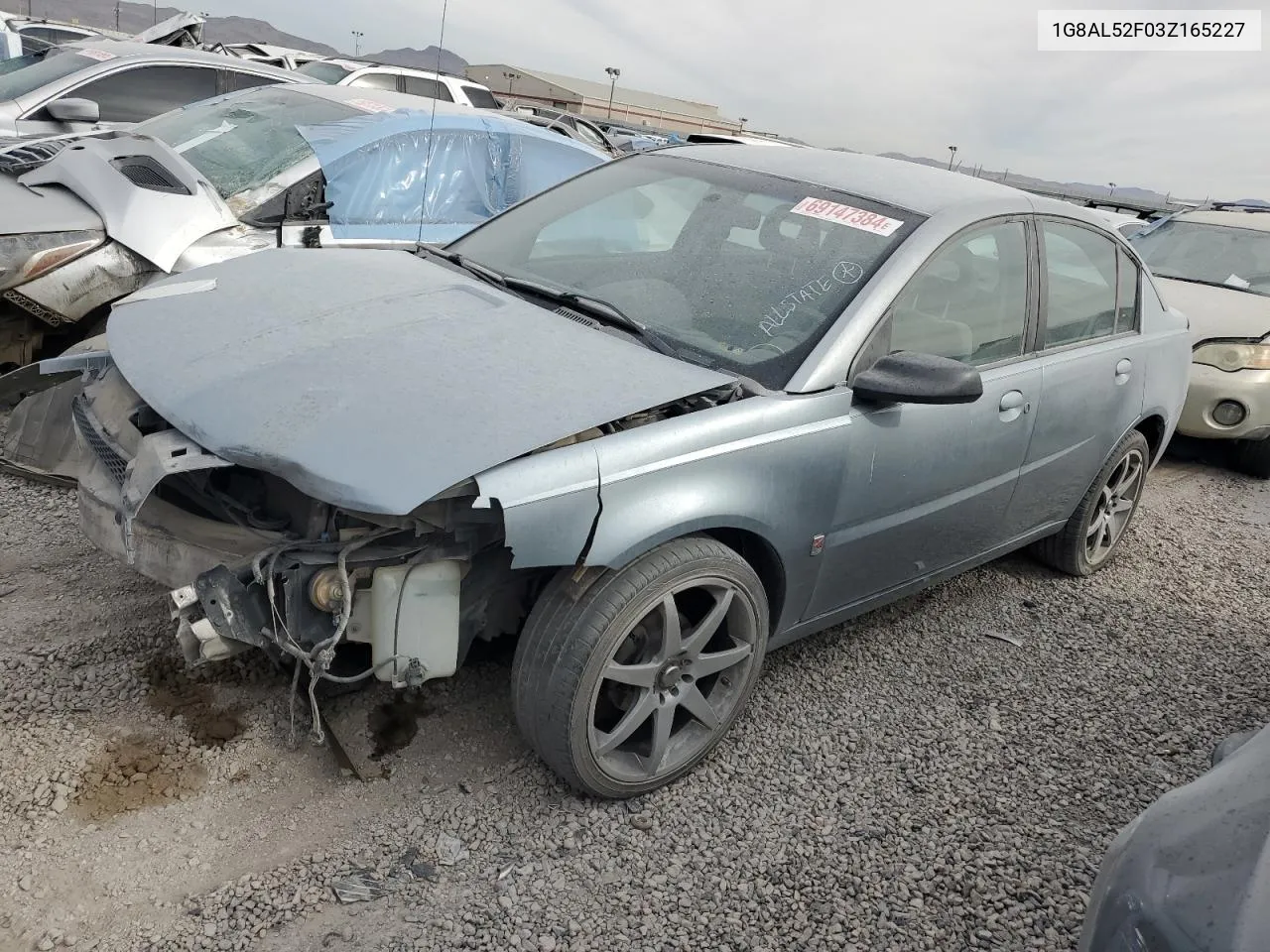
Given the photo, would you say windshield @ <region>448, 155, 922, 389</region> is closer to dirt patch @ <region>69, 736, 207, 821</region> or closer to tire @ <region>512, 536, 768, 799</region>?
tire @ <region>512, 536, 768, 799</region>

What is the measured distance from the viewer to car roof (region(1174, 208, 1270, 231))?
291 inches

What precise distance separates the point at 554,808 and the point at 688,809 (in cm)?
37

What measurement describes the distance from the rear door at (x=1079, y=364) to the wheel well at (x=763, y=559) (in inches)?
48.8

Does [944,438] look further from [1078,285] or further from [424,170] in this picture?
[424,170]

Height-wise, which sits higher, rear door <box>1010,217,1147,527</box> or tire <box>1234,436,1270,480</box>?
rear door <box>1010,217,1147,527</box>

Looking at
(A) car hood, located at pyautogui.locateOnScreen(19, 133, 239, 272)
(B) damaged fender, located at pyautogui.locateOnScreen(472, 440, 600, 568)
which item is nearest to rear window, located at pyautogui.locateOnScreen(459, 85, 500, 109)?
(A) car hood, located at pyautogui.locateOnScreen(19, 133, 239, 272)

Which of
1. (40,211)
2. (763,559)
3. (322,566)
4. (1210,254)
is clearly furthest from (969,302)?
(1210,254)

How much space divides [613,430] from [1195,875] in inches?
58.1

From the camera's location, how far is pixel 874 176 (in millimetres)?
3367

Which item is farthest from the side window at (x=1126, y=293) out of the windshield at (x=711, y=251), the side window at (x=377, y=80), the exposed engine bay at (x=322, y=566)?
the side window at (x=377, y=80)

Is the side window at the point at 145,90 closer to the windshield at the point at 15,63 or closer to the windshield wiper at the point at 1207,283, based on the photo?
the windshield at the point at 15,63

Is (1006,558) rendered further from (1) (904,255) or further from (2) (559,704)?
(2) (559,704)

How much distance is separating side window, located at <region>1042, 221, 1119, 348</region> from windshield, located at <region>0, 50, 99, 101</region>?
24.7ft

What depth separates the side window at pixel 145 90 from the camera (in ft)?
24.5
